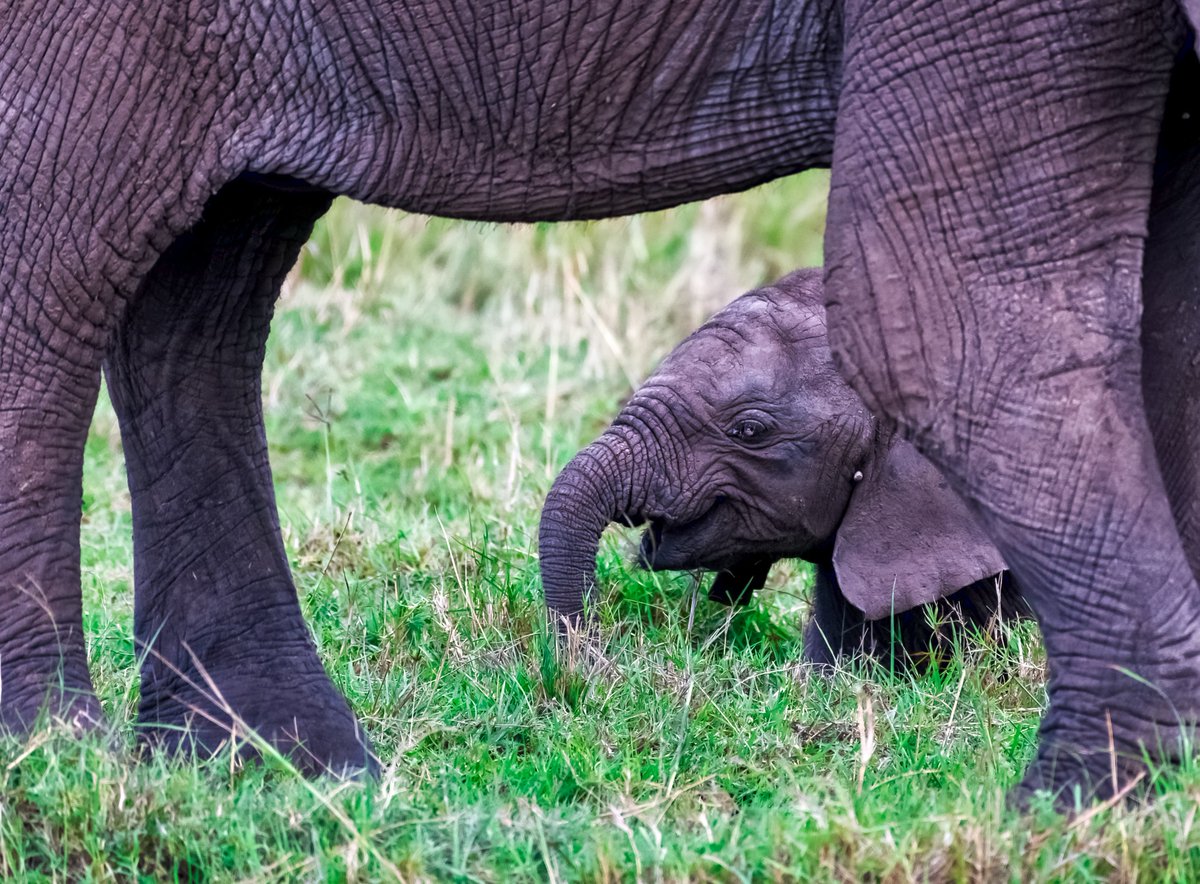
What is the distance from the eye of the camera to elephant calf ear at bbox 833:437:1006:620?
4.65 m

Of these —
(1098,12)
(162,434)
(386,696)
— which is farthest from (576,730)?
(1098,12)

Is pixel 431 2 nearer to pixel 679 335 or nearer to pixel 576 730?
pixel 576 730

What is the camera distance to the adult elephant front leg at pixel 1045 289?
2.93m

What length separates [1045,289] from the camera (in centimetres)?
297

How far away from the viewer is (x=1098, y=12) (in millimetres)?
2869

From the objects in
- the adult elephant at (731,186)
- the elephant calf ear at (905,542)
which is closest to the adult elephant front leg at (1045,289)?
the adult elephant at (731,186)

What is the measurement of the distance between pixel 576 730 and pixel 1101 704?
3.87 feet

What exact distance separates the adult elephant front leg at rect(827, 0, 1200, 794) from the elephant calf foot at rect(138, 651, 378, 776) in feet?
4.70

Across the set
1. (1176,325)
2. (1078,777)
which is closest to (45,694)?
(1078,777)

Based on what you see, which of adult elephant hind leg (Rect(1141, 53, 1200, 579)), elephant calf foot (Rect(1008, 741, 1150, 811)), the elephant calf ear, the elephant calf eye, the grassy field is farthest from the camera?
the elephant calf eye

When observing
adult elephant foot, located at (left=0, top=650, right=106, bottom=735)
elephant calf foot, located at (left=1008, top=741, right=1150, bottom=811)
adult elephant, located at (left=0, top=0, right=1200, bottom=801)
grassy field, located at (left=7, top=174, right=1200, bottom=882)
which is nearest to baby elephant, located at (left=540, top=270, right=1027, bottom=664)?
grassy field, located at (left=7, top=174, right=1200, bottom=882)

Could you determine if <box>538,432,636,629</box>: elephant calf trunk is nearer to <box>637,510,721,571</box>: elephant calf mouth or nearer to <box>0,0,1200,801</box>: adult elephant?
<box>637,510,721,571</box>: elephant calf mouth

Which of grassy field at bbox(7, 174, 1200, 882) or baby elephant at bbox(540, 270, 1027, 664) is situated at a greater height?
baby elephant at bbox(540, 270, 1027, 664)

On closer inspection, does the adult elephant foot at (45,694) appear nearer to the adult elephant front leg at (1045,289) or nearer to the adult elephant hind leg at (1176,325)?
the adult elephant front leg at (1045,289)
